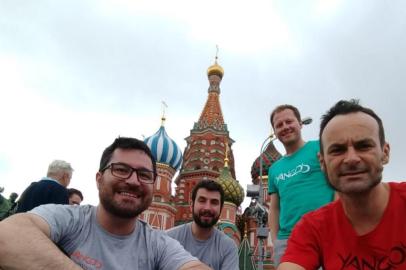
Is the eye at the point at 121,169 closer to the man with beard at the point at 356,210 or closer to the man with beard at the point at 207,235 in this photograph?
the man with beard at the point at 356,210

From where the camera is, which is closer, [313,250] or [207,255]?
[313,250]

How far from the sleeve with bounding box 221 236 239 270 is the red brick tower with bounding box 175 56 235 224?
96.1ft

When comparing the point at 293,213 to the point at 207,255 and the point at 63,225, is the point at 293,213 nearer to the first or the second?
the point at 207,255

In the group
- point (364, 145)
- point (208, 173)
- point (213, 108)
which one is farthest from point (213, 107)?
point (364, 145)

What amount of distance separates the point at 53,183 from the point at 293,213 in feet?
9.69

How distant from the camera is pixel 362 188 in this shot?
79.4 inches

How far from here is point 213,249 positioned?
426cm

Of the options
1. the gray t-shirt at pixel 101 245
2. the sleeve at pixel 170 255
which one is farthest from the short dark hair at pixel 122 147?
the sleeve at pixel 170 255

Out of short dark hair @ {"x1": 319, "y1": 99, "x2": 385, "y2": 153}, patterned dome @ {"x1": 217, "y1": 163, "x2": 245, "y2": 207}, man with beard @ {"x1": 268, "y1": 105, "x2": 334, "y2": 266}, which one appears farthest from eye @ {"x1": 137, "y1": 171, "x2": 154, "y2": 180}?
patterned dome @ {"x1": 217, "y1": 163, "x2": 245, "y2": 207}

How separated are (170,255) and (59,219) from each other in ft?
2.34

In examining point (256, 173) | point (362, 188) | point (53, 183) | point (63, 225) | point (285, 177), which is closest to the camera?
point (362, 188)

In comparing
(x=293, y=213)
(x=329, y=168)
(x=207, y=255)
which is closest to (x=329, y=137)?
(x=329, y=168)

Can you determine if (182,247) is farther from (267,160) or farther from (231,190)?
(267,160)

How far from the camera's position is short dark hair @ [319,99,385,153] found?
218cm
